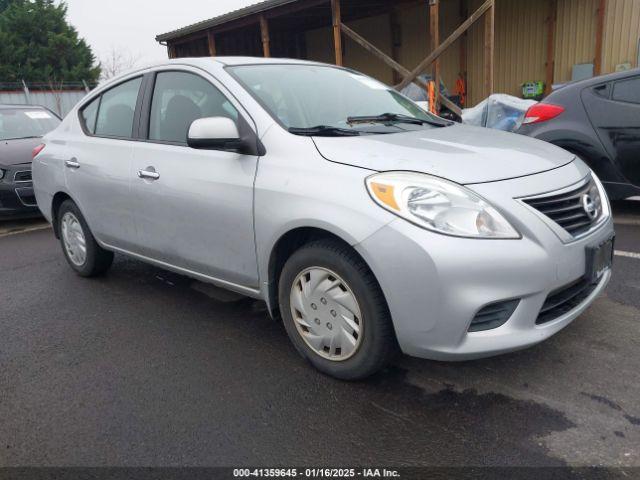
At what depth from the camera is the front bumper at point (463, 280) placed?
7.07 feet

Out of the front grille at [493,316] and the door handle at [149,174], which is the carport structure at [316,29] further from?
the front grille at [493,316]

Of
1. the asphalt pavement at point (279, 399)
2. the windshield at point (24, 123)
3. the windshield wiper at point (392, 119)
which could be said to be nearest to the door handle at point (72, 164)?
the asphalt pavement at point (279, 399)

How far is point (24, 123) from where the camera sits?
8.12 metres

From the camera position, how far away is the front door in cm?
287

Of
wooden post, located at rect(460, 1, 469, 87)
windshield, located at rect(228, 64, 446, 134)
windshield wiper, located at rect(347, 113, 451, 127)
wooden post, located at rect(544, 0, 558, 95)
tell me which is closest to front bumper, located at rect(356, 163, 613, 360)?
windshield, located at rect(228, 64, 446, 134)

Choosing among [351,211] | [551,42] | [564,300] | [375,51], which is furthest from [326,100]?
[551,42]

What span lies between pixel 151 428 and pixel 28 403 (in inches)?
28.8

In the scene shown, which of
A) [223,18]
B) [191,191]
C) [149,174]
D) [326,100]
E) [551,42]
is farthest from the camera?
[223,18]

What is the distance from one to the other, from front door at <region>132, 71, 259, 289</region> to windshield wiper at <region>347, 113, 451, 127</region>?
2.31 ft

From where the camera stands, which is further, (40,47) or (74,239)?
(40,47)

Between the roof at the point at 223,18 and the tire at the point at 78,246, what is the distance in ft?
27.7

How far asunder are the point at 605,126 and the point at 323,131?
361cm

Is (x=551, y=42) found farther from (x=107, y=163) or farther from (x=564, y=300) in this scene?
(x=564, y=300)

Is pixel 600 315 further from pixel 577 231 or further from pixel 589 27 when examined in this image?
pixel 589 27
